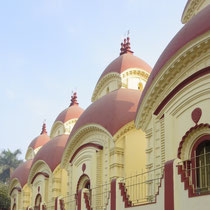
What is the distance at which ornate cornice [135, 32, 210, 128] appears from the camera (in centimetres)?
1049

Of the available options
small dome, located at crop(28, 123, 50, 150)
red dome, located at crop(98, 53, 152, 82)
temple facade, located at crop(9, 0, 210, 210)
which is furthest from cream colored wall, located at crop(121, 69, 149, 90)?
small dome, located at crop(28, 123, 50, 150)

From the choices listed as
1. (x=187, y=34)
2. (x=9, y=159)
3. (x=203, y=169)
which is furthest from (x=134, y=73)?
(x=9, y=159)

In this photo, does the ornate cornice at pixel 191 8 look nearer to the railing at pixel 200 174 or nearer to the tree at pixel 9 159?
the railing at pixel 200 174

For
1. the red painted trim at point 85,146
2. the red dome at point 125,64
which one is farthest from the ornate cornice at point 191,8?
the red dome at point 125,64

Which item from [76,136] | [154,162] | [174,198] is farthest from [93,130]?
[174,198]

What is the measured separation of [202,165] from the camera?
10.7 meters

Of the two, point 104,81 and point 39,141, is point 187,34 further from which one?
point 39,141

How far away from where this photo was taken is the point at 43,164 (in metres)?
22.7

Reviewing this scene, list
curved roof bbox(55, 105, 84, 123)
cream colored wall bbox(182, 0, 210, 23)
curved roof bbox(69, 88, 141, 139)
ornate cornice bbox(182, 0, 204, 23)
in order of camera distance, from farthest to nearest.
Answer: curved roof bbox(55, 105, 84, 123), curved roof bbox(69, 88, 141, 139), ornate cornice bbox(182, 0, 204, 23), cream colored wall bbox(182, 0, 210, 23)

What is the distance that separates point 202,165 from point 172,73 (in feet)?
9.00

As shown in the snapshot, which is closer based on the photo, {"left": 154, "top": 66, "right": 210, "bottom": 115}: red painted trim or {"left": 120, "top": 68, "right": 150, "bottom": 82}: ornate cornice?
{"left": 154, "top": 66, "right": 210, "bottom": 115}: red painted trim

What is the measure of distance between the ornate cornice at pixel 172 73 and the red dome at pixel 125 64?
8048 millimetres

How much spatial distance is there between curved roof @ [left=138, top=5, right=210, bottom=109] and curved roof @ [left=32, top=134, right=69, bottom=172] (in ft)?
35.5

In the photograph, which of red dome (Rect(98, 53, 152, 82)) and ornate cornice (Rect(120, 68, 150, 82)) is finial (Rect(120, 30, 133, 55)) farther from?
ornate cornice (Rect(120, 68, 150, 82))
